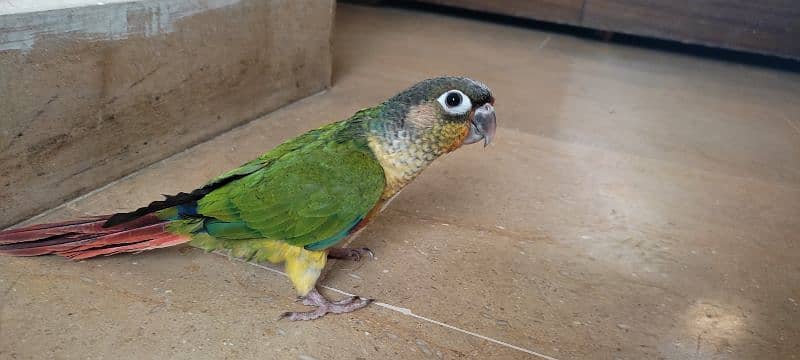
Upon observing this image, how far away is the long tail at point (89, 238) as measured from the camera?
4.71 feet

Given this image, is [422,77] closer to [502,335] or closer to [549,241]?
[549,241]

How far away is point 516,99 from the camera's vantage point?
3.22m

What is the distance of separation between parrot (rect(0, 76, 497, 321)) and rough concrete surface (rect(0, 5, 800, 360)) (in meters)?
0.09

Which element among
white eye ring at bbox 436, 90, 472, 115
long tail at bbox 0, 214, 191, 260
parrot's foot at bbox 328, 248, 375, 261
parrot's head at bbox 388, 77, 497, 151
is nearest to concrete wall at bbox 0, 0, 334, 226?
long tail at bbox 0, 214, 191, 260

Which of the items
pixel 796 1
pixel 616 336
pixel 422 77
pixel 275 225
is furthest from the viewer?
pixel 796 1

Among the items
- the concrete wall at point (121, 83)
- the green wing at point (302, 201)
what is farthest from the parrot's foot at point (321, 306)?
the concrete wall at point (121, 83)

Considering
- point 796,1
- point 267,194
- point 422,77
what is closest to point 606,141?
point 422,77

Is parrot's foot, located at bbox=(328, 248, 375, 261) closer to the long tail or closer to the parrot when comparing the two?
the parrot

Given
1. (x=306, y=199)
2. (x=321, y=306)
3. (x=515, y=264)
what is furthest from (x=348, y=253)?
(x=515, y=264)

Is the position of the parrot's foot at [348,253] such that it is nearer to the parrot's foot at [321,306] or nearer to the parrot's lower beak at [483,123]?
the parrot's foot at [321,306]

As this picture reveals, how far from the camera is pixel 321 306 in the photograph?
147cm

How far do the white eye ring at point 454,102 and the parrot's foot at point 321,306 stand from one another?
20.1 inches

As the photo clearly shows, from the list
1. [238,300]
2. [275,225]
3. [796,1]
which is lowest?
[238,300]

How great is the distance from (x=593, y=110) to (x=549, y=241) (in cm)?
150
